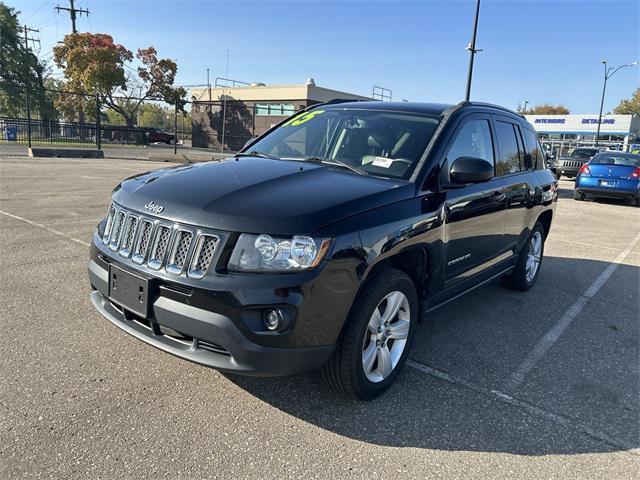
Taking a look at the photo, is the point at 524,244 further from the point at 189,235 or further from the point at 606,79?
the point at 606,79

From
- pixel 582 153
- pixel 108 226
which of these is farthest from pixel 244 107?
pixel 108 226

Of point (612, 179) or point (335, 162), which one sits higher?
point (335, 162)

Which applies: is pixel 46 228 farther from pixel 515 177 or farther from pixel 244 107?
pixel 244 107

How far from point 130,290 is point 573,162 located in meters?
24.8

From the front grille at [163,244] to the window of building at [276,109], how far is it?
38179 mm

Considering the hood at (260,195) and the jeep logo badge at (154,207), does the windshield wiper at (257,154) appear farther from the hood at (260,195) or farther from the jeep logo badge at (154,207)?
the jeep logo badge at (154,207)

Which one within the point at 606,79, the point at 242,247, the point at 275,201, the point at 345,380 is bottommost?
the point at 345,380

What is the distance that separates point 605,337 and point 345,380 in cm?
288

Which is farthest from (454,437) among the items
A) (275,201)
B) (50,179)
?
(50,179)

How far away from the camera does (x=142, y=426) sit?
2695mm

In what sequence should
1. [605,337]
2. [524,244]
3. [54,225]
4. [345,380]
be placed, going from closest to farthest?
[345,380] → [605,337] → [524,244] → [54,225]

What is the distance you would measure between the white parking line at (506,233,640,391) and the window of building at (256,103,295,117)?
117 ft

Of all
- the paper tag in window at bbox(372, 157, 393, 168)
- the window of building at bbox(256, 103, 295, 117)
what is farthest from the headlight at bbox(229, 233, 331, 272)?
the window of building at bbox(256, 103, 295, 117)

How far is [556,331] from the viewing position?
4.55 m
